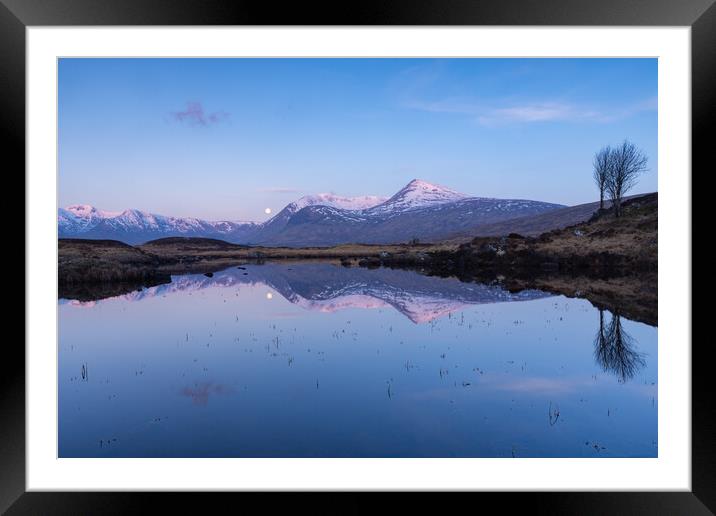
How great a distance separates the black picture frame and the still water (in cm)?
225

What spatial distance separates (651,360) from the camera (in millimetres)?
10859

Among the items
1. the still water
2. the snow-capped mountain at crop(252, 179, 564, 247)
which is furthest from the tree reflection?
the snow-capped mountain at crop(252, 179, 564, 247)

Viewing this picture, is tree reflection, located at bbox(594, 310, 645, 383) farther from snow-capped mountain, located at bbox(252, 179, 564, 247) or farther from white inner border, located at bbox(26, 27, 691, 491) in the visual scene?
snow-capped mountain, located at bbox(252, 179, 564, 247)

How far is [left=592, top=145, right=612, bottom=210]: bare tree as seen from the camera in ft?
155

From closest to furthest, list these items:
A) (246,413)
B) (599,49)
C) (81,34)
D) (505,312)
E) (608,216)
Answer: (81,34), (599,49), (246,413), (505,312), (608,216)

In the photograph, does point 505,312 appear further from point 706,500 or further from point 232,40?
point 232,40

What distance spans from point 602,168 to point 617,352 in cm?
4190

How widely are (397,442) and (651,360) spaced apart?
760 centimetres

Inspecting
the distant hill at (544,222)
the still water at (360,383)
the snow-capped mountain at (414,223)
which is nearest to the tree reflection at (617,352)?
the still water at (360,383)

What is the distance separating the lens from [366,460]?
410 cm

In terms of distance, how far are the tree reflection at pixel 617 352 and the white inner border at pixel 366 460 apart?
6012 mm

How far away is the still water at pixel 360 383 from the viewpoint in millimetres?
6383

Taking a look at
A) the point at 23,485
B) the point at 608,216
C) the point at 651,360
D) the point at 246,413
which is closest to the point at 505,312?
the point at 651,360

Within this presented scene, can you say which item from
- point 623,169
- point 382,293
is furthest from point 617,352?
point 623,169
